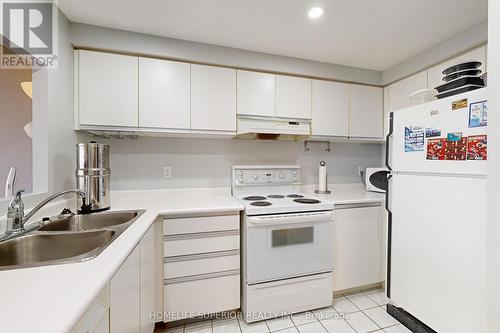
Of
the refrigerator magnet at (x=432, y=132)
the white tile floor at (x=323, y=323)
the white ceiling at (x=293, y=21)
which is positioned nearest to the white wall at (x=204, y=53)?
the white ceiling at (x=293, y=21)

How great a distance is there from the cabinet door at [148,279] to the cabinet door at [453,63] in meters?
2.55

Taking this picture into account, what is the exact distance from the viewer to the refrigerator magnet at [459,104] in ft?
3.82

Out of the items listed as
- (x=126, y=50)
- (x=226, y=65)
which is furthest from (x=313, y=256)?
(x=126, y=50)

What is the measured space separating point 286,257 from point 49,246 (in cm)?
144

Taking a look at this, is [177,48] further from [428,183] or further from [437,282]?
[437,282]

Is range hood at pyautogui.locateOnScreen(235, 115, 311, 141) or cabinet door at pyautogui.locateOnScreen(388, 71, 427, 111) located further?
cabinet door at pyautogui.locateOnScreen(388, 71, 427, 111)

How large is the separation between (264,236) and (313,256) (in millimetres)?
470

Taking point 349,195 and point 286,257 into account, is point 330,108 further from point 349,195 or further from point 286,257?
point 286,257

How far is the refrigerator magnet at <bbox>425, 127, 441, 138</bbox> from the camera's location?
1300 mm

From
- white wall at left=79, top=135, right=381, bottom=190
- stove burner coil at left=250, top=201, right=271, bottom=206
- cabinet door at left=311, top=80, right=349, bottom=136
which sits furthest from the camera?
cabinet door at left=311, top=80, right=349, bottom=136

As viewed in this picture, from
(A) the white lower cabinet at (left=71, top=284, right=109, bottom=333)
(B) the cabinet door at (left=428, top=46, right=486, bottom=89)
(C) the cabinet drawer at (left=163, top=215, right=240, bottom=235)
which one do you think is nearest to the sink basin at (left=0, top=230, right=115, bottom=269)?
(A) the white lower cabinet at (left=71, top=284, right=109, bottom=333)

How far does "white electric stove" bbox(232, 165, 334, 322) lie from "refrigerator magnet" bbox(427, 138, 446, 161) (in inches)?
30.2

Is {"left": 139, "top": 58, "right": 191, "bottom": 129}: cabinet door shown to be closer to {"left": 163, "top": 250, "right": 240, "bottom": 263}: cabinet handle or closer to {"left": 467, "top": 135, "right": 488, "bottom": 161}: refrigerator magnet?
{"left": 163, "top": 250, "right": 240, "bottom": 263}: cabinet handle

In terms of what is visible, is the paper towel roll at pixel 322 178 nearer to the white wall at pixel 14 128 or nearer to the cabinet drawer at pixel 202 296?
the cabinet drawer at pixel 202 296
